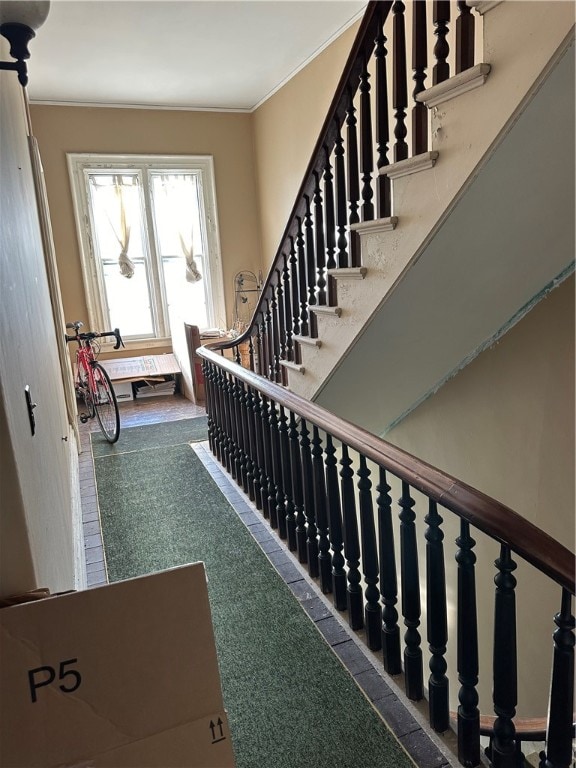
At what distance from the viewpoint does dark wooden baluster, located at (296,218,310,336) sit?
9.48 ft

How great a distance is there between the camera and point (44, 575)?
1.27 m

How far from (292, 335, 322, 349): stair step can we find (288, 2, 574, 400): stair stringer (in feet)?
0.99

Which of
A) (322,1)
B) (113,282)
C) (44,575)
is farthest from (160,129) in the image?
(44,575)

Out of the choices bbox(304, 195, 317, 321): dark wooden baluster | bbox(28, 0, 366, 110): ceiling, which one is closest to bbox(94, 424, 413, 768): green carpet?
bbox(304, 195, 317, 321): dark wooden baluster

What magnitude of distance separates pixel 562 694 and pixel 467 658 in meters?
0.25

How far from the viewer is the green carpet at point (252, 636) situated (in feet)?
4.99

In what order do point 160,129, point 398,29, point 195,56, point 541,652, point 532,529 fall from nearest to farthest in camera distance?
point 532,529 → point 398,29 → point 541,652 → point 195,56 → point 160,129

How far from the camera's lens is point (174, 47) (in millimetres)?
4562

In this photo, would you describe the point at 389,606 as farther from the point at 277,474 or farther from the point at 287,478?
the point at 277,474

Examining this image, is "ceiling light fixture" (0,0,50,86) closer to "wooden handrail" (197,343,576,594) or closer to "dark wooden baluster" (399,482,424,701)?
"wooden handrail" (197,343,576,594)

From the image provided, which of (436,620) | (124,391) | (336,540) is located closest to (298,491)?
(336,540)

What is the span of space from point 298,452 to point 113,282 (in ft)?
16.0

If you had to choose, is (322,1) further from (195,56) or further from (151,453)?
(151,453)

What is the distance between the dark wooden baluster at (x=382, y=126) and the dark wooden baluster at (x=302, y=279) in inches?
29.7
